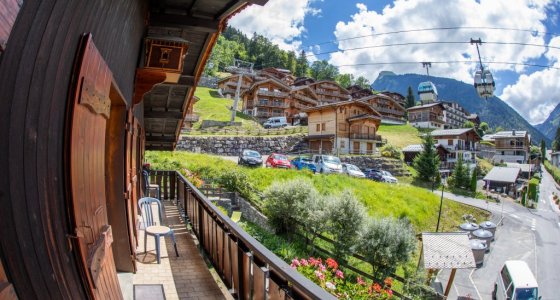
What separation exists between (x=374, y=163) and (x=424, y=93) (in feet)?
190

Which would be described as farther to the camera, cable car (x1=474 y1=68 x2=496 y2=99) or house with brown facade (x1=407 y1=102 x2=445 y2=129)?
house with brown facade (x1=407 y1=102 x2=445 y2=129)

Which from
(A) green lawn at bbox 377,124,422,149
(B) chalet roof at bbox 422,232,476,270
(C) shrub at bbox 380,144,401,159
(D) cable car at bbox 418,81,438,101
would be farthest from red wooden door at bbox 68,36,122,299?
(D) cable car at bbox 418,81,438,101

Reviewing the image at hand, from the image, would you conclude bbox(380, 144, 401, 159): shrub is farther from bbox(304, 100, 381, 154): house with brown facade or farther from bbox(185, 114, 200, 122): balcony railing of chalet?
bbox(185, 114, 200, 122): balcony railing of chalet

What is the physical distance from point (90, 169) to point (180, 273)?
3228 mm

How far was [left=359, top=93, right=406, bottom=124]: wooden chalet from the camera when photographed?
70.4 metres

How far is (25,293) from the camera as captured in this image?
1.53 metres

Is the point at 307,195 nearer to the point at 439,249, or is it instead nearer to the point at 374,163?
the point at 439,249

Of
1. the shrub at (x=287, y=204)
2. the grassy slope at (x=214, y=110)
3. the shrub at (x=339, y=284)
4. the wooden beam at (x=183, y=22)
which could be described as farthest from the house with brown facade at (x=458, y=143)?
the wooden beam at (x=183, y=22)

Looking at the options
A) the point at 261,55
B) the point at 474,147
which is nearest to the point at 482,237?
the point at 474,147

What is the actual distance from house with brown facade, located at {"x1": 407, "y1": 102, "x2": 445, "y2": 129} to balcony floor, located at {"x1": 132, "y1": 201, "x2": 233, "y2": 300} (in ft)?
232

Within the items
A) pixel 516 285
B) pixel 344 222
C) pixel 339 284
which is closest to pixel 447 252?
pixel 516 285

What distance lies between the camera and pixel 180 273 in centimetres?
534

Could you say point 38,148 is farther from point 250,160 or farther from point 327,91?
point 327,91

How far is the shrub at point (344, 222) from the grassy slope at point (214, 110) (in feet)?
108
